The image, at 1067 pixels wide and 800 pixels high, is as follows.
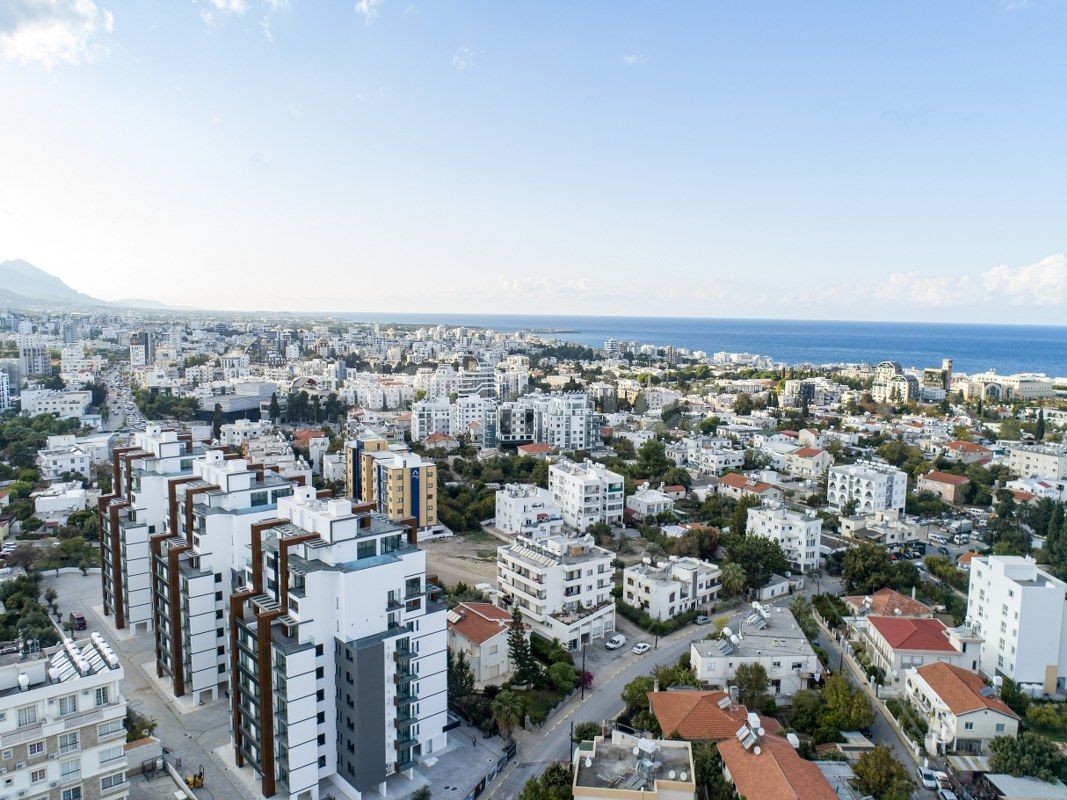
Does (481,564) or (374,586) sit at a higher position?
(374,586)

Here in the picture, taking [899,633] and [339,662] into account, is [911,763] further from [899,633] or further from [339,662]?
[339,662]

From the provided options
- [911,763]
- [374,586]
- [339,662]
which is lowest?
[911,763]

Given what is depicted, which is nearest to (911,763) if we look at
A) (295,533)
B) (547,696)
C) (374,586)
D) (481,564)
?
(547,696)

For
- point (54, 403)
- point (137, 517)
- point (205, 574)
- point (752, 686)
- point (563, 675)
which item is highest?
point (137, 517)

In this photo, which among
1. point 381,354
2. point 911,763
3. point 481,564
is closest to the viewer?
point 911,763

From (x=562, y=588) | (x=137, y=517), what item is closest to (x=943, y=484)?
(x=562, y=588)

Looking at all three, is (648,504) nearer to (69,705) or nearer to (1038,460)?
(1038,460)
